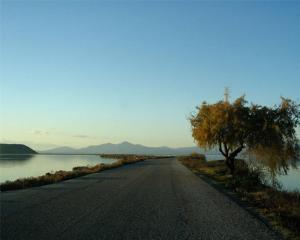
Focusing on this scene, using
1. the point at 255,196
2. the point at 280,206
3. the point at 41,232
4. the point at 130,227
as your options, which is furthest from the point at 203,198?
the point at 41,232

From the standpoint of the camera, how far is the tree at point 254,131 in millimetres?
31047

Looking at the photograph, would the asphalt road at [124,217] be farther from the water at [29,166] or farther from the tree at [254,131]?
the water at [29,166]

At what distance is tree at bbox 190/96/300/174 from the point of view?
31047mm

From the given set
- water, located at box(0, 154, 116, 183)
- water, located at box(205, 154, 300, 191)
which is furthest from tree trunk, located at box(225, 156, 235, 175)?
water, located at box(0, 154, 116, 183)

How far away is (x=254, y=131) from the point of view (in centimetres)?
3203

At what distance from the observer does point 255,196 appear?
17.3 m

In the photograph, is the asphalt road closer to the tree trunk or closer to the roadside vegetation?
the roadside vegetation

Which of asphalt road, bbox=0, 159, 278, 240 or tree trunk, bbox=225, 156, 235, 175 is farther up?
tree trunk, bbox=225, 156, 235, 175

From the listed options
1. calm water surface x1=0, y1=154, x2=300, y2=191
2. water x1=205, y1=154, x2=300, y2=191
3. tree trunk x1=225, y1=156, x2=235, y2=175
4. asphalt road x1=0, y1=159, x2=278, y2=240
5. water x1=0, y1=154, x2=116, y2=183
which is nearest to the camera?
asphalt road x1=0, y1=159, x2=278, y2=240

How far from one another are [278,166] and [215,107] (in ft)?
22.7

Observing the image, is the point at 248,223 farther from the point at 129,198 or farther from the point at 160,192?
the point at 160,192

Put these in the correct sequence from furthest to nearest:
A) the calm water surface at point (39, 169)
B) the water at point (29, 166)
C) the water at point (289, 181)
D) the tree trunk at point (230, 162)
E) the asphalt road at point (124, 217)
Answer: the water at point (29, 166)
the calm water surface at point (39, 169)
the tree trunk at point (230, 162)
the water at point (289, 181)
the asphalt road at point (124, 217)

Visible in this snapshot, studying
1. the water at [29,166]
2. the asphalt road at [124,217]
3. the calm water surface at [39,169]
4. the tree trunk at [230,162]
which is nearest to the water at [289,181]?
the calm water surface at [39,169]

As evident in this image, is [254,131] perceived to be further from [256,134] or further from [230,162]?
[230,162]
